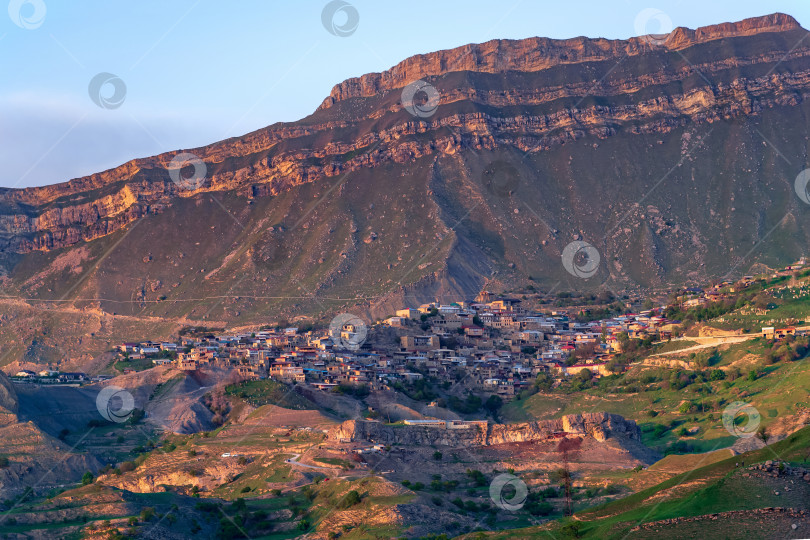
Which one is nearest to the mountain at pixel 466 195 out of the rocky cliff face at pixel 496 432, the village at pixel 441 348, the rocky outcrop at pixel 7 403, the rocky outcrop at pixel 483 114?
the rocky outcrop at pixel 483 114

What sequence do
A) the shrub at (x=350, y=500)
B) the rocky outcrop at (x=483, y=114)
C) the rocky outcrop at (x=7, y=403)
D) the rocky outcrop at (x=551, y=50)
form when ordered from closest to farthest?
the shrub at (x=350, y=500) → the rocky outcrop at (x=7, y=403) → the rocky outcrop at (x=483, y=114) → the rocky outcrop at (x=551, y=50)

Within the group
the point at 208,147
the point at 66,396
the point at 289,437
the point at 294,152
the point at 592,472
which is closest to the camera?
the point at 592,472

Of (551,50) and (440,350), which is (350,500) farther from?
(551,50)

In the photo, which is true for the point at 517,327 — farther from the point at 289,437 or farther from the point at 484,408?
the point at 289,437

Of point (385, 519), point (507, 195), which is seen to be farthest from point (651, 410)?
point (507, 195)

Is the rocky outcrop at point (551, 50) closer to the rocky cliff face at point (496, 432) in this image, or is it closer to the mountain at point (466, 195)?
the mountain at point (466, 195)

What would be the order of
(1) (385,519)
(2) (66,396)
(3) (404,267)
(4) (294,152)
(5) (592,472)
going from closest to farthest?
1. (1) (385,519)
2. (5) (592,472)
3. (2) (66,396)
4. (3) (404,267)
5. (4) (294,152)
